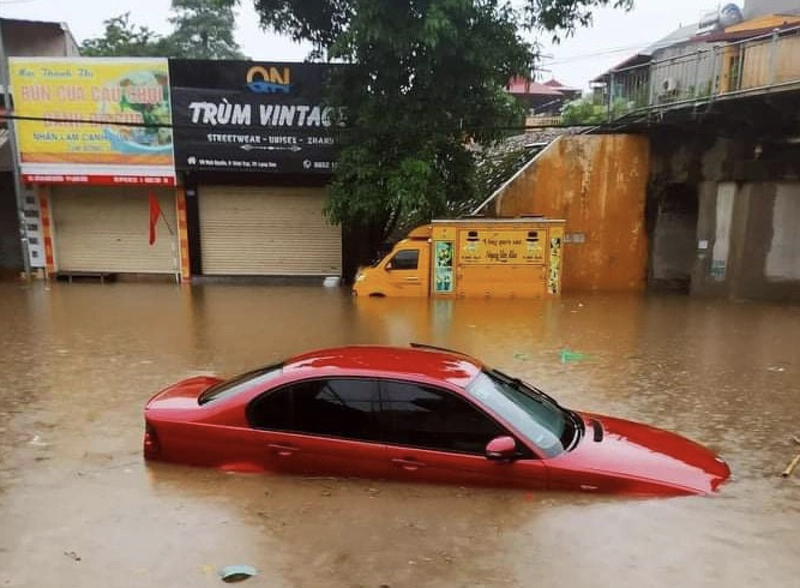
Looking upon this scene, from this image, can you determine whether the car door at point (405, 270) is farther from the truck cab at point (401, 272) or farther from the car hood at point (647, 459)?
the car hood at point (647, 459)

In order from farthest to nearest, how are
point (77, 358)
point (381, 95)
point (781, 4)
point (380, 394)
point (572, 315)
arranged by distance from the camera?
point (781, 4), point (381, 95), point (572, 315), point (77, 358), point (380, 394)

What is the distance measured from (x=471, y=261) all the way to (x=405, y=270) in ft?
5.33

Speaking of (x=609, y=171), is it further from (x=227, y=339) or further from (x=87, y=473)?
(x=87, y=473)

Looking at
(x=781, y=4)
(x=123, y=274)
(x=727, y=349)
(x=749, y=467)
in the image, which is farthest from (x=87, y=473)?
(x=781, y=4)

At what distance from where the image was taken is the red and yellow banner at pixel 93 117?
55.0ft

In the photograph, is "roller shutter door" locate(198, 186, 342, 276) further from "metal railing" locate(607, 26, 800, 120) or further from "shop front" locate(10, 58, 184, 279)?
"metal railing" locate(607, 26, 800, 120)

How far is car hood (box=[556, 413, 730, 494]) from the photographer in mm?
4434

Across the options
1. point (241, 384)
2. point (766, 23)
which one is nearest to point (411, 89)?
point (241, 384)

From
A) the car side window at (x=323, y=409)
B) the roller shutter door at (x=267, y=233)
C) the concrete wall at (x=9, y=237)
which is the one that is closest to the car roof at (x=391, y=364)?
the car side window at (x=323, y=409)

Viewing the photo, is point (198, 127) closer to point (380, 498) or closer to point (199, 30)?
point (380, 498)

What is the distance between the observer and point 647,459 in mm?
4609

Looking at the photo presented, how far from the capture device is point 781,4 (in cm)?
2456

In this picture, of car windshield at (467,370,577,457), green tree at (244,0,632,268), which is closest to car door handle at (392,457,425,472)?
car windshield at (467,370,577,457)

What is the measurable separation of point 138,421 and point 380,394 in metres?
3.47
